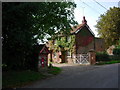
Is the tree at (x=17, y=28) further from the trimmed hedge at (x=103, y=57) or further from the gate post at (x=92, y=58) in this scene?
the trimmed hedge at (x=103, y=57)

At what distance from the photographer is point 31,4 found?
1002 centimetres

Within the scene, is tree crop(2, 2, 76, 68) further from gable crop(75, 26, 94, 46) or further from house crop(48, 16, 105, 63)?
gable crop(75, 26, 94, 46)

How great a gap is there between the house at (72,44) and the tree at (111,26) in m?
10.2

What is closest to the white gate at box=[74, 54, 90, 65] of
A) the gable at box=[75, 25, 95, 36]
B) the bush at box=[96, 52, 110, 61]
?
the bush at box=[96, 52, 110, 61]

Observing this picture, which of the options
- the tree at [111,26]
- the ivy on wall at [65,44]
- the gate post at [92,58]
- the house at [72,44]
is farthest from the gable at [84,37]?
the tree at [111,26]

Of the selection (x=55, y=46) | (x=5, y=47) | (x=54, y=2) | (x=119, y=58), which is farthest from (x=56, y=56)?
(x=5, y=47)

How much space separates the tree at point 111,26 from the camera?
4162cm

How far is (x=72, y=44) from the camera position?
3006cm

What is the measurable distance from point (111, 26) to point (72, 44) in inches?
664

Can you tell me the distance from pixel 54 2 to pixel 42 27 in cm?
271

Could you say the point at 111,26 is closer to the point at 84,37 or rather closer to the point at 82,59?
the point at 84,37

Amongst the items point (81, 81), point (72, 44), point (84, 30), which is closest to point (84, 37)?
point (84, 30)

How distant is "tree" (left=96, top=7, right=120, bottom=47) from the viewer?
137 ft

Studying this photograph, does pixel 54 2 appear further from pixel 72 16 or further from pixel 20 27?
pixel 20 27
